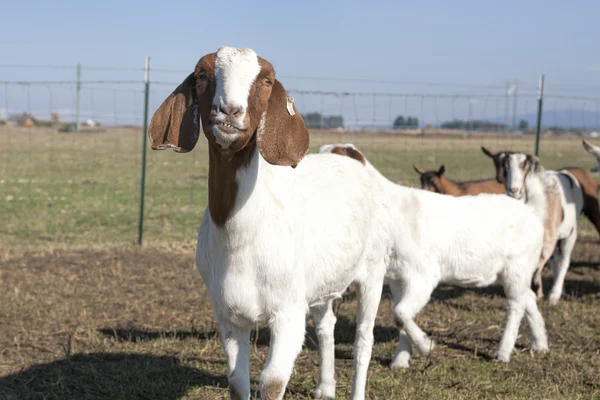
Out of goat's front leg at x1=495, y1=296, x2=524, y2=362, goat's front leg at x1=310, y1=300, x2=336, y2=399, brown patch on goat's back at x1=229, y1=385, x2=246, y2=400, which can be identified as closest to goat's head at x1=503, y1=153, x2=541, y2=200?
goat's front leg at x1=495, y1=296, x2=524, y2=362

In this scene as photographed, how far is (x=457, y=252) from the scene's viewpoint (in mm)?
6852

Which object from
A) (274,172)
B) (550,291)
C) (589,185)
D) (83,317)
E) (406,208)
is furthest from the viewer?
(589,185)

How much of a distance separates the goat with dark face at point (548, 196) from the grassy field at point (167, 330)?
0.45 meters

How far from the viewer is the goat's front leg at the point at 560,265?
9070mm

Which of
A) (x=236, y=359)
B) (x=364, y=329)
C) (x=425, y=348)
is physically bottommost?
(x=425, y=348)

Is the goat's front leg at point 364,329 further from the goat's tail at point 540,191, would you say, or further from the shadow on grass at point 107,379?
the goat's tail at point 540,191

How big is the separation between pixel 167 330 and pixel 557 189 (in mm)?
5050

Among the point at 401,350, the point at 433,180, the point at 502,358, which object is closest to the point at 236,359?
the point at 401,350

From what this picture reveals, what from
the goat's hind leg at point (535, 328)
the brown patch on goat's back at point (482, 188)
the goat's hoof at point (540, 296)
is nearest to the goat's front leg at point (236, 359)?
the goat's hind leg at point (535, 328)

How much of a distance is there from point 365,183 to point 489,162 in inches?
1007

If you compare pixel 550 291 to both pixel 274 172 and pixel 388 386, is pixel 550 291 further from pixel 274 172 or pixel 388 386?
pixel 274 172

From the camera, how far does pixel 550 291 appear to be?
933 centimetres

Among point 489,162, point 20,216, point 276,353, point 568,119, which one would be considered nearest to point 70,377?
point 276,353

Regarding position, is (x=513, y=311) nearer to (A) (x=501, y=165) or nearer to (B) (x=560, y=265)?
(A) (x=501, y=165)
